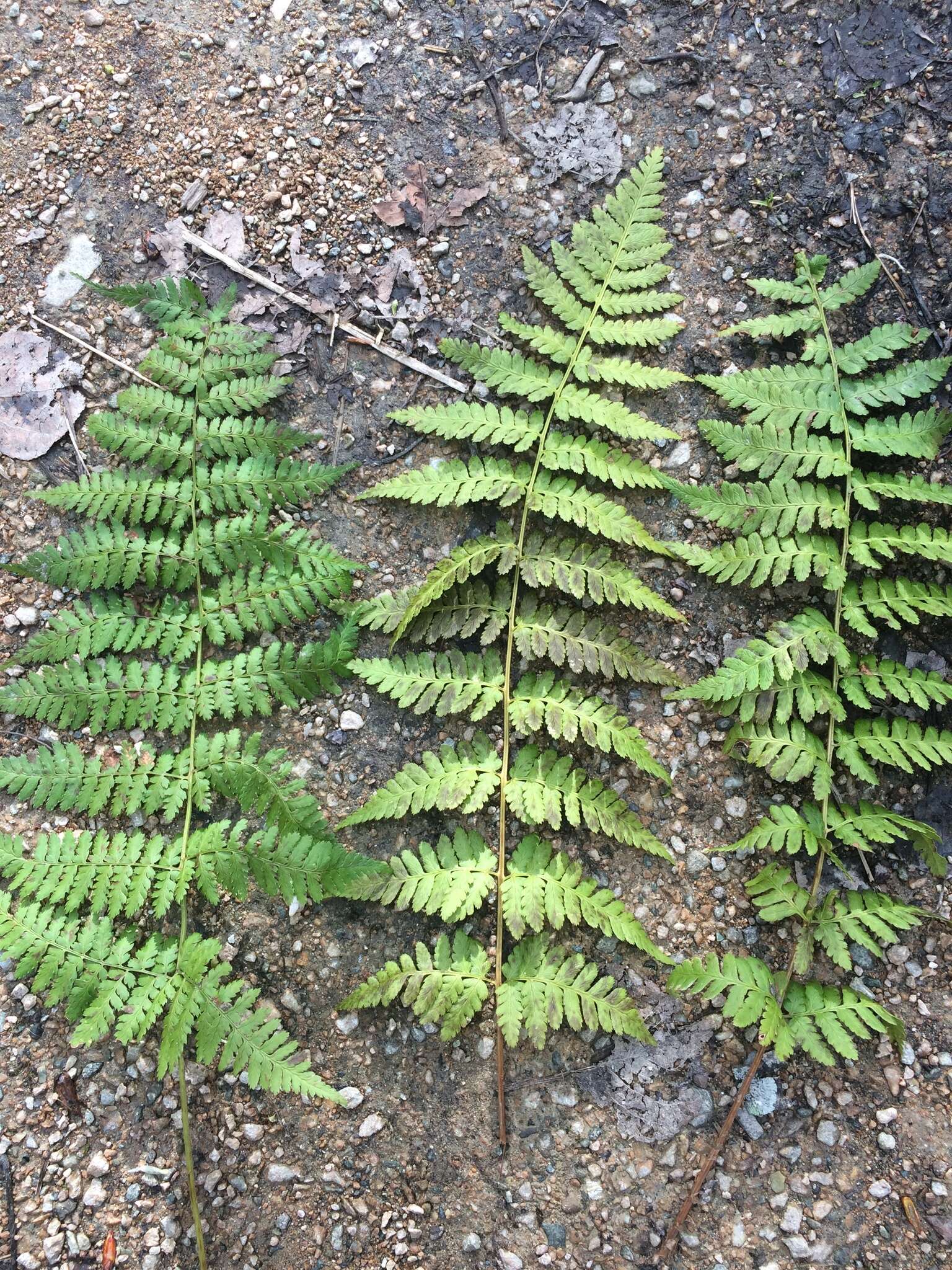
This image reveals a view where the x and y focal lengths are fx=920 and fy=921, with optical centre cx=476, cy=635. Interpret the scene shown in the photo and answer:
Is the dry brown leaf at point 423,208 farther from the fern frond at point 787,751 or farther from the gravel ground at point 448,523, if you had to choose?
the fern frond at point 787,751

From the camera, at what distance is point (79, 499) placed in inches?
153

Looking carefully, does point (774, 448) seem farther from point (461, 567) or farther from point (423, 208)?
point (423, 208)

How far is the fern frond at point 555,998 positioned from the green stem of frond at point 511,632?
7 cm

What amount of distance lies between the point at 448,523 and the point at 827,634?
1682mm

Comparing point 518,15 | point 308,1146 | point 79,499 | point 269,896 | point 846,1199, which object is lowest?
point 308,1146

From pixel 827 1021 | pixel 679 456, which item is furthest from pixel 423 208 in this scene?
pixel 827 1021

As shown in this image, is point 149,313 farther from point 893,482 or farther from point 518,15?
point 893,482

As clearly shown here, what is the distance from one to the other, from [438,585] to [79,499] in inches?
62.7

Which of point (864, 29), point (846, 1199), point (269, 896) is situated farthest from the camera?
point (864, 29)

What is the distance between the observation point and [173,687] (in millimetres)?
3840

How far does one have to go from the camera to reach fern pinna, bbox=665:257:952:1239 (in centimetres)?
359

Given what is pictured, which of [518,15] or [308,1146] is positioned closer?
[308,1146]

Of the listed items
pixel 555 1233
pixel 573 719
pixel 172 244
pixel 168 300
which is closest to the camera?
pixel 555 1233

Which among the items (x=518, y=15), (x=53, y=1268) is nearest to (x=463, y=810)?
(x=53, y=1268)
